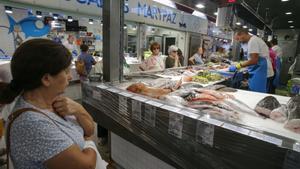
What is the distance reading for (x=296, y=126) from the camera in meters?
1.21

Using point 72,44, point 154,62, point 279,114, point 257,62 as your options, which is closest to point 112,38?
point 279,114

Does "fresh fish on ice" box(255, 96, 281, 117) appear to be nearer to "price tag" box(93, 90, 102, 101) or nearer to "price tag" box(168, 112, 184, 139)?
"price tag" box(168, 112, 184, 139)

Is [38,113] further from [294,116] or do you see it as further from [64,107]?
[294,116]

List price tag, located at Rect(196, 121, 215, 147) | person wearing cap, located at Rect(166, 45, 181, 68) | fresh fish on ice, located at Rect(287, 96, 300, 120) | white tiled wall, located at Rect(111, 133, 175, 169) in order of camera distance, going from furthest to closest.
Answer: person wearing cap, located at Rect(166, 45, 181, 68) → white tiled wall, located at Rect(111, 133, 175, 169) → fresh fish on ice, located at Rect(287, 96, 300, 120) → price tag, located at Rect(196, 121, 215, 147)

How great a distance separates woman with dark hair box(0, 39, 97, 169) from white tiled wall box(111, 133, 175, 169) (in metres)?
0.97

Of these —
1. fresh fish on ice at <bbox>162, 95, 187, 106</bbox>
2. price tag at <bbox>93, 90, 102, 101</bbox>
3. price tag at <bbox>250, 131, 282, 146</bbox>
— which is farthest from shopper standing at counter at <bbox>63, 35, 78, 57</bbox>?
price tag at <bbox>250, 131, 282, 146</bbox>

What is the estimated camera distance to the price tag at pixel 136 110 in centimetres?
163

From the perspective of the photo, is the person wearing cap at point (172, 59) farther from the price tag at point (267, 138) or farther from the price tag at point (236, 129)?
the price tag at point (267, 138)

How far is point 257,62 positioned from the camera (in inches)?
130

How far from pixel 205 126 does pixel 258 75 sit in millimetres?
2656

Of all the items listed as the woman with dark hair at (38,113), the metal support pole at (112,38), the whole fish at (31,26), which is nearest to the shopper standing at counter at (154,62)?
the metal support pole at (112,38)

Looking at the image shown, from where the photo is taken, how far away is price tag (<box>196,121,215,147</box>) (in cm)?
119

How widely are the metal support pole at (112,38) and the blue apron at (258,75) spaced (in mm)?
2392

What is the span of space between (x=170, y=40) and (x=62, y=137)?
931cm
